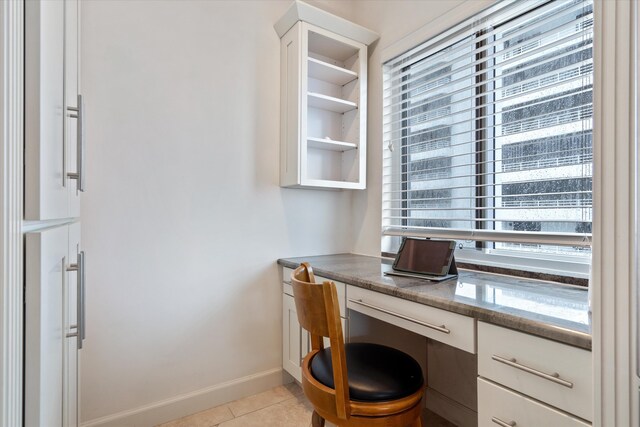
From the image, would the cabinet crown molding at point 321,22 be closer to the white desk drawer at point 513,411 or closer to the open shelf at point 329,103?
the open shelf at point 329,103

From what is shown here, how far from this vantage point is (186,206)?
1.86 m

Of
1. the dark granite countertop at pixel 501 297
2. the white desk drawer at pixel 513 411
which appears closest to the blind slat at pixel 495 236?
the dark granite countertop at pixel 501 297

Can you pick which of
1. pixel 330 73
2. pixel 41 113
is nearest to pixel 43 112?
pixel 41 113

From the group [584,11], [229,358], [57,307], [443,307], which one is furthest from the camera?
[229,358]

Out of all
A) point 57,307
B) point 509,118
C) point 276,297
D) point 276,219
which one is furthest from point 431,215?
point 57,307

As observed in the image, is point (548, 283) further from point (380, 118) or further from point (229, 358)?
point (229, 358)

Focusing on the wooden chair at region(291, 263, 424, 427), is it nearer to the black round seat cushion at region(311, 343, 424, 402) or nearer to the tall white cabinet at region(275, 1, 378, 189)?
the black round seat cushion at region(311, 343, 424, 402)

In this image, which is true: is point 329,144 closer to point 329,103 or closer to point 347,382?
point 329,103

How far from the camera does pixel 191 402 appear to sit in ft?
6.08

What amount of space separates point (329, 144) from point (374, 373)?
1445mm

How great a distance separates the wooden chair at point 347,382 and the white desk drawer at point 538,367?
0.97ft

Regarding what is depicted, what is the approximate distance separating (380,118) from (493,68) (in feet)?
2.64

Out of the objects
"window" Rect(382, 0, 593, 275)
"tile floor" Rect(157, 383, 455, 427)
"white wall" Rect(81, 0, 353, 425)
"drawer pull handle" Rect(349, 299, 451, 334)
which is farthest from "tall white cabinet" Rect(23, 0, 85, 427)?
"window" Rect(382, 0, 593, 275)

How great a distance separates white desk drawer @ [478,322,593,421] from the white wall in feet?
4.65
